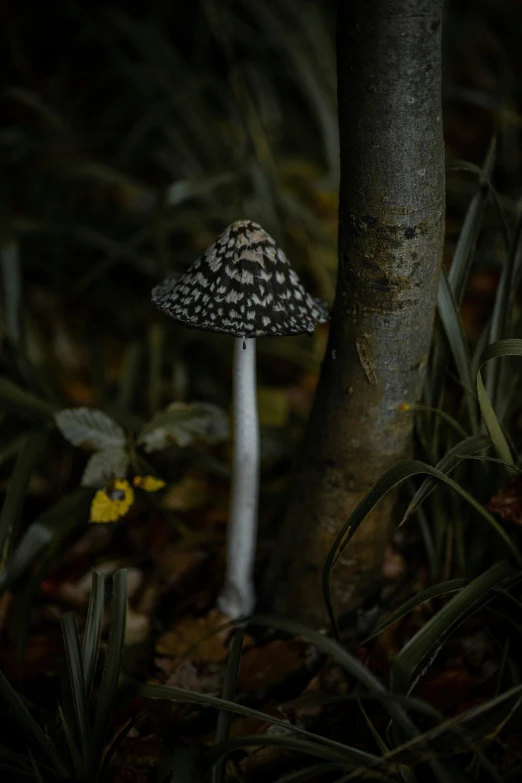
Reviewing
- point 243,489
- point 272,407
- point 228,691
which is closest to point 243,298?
point 243,489

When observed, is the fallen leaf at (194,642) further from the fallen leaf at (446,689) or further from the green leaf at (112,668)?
the fallen leaf at (446,689)

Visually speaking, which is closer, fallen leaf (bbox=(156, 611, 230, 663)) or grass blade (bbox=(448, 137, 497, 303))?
grass blade (bbox=(448, 137, 497, 303))

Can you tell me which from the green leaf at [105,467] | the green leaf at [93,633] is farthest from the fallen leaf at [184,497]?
the green leaf at [93,633]

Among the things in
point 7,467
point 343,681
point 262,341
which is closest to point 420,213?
point 343,681

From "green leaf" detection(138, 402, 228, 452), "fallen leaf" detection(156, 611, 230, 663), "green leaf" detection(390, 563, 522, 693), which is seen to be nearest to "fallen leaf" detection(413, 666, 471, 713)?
"green leaf" detection(390, 563, 522, 693)

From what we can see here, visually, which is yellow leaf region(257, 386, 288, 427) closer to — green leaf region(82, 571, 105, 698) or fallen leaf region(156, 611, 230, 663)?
fallen leaf region(156, 611, 230, 663)

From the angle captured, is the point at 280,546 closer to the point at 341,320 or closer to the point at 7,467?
the point at 341,320
